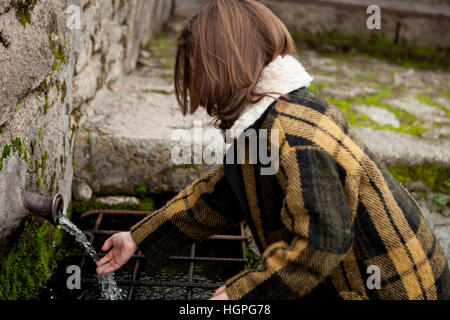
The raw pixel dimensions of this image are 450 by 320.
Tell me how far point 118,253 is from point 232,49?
0.69 meters

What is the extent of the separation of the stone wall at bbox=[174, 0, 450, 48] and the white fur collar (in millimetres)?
2871

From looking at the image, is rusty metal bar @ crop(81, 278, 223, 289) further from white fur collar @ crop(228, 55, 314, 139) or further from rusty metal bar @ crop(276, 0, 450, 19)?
rusty metal bar @ crop(276, 0, 450, 19)

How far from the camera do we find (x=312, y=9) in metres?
3.84

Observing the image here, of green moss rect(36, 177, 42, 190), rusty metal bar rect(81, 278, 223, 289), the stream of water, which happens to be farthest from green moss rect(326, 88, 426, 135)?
green moss rect(36, 177, 42, 190)

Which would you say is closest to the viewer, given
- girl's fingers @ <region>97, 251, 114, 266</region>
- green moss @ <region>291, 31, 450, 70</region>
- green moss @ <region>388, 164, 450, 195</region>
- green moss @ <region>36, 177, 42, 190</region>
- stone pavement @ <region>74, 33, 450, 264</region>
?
girl's fingers @ <region>97, 251, 114, 266</region>

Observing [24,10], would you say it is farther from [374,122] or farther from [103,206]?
[374,122]

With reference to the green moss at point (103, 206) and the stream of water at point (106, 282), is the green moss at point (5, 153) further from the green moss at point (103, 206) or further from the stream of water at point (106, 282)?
the green moss at point (103, 206)

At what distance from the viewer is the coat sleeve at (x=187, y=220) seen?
132 centimetres

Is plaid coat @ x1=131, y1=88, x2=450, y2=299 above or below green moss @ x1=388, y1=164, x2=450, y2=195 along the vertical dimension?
above

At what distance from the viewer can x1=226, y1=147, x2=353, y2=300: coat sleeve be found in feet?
3.18

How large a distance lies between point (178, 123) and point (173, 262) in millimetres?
653

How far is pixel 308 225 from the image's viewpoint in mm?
975

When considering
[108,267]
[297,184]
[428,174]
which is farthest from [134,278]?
[428,174]

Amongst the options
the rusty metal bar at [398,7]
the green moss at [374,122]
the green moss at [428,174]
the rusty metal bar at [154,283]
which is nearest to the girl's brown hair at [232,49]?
the rusty metal bar at [154,283]
